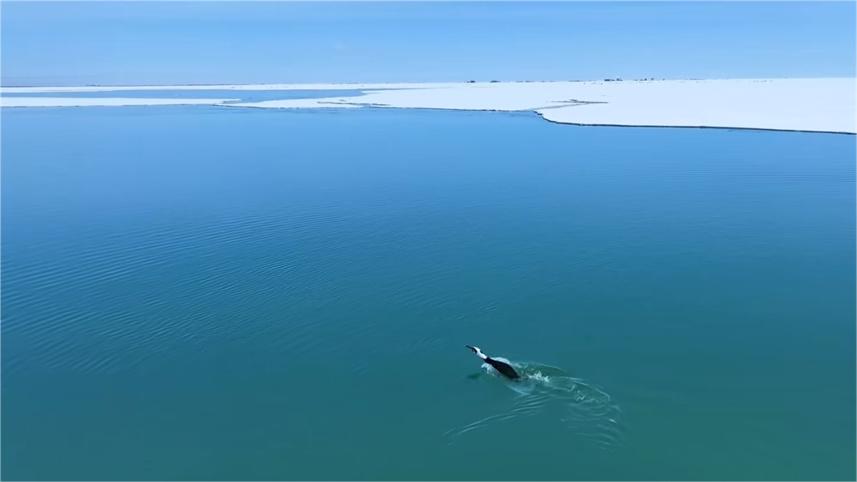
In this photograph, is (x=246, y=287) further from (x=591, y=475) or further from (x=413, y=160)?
(x=413, y=160)

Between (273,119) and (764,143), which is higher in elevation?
(273,119)

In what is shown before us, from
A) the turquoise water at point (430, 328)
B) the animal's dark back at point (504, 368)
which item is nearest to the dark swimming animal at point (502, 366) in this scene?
the animal's dark back at point (504, 368)

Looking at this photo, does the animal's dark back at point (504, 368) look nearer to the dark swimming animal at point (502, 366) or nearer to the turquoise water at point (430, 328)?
the dark swimming animal at point (502, 366)

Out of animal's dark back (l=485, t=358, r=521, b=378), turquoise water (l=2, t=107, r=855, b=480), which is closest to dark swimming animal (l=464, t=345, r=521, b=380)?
animal's dark back (l=485, t=358, r=521, b=378)

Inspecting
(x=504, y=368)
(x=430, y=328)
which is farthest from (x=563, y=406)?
(x=430, y=328)

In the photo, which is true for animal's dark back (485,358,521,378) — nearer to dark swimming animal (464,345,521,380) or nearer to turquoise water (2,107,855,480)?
dark swimming animal (464,345,521,380)

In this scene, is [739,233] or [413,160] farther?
[413,160]

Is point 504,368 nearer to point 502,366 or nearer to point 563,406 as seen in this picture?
point 502,366

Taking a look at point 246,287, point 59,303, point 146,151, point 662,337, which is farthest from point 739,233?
point 146,151
